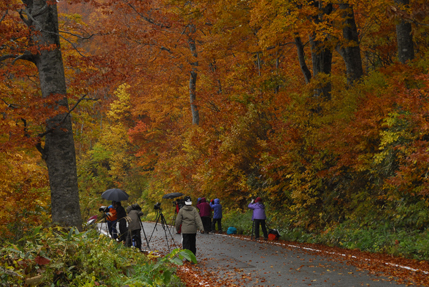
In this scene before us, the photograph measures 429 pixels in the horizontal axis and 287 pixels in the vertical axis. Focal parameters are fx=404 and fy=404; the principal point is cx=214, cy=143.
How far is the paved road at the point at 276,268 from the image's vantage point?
8.46 metres

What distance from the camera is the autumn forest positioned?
10117 millimetres

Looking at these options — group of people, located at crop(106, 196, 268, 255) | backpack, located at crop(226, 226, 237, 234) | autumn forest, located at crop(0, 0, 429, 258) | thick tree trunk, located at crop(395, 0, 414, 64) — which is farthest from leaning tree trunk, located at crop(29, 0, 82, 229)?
thick tree trunk, located at crop(395, 0, 414, 64)

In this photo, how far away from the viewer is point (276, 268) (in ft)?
32.8

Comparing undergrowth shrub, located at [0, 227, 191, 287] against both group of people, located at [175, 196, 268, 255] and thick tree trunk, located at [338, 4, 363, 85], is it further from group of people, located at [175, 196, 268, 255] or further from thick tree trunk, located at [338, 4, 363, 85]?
thick tree trunk, located at [338, 4, 363, 85]

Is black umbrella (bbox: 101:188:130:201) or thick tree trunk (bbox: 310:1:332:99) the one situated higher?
thick tree trunk (bbox: 310:1:332:99)

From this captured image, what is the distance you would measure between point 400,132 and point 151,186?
2667cm

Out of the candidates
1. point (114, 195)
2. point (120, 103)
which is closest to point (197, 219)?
point (114, 195)

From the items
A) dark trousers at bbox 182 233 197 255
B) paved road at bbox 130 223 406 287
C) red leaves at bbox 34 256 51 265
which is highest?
red leaves at bbox 34 256 51 265

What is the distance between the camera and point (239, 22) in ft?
65.9

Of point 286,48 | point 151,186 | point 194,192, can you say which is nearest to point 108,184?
point 151,186

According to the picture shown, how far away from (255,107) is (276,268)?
11.5 metres

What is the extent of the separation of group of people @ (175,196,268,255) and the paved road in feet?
2.48

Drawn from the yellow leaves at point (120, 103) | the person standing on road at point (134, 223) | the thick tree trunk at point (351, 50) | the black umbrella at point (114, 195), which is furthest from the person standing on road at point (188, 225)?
the yellow leaves at point (120, 103)

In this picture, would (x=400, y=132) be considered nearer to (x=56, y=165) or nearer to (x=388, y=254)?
(x=388, y=254)
